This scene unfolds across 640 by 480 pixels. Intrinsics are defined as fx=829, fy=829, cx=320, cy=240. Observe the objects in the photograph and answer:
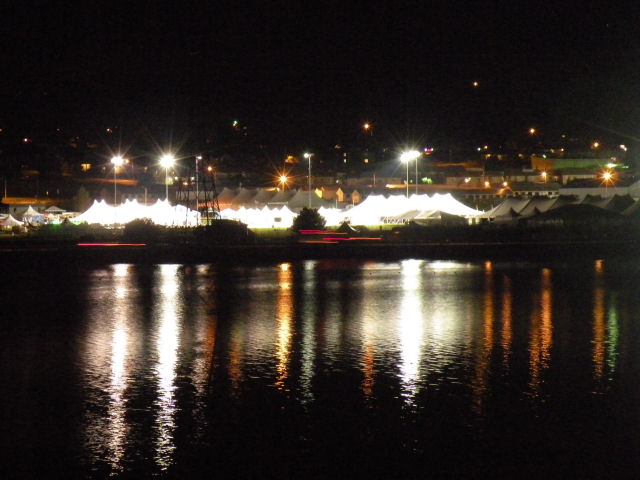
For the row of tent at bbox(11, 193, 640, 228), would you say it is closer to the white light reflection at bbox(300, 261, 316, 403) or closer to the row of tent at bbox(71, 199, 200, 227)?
the row of tent at bbox(71, 199, 200, 227)

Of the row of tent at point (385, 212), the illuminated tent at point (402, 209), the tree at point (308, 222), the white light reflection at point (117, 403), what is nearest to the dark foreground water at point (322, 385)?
the white light reflection at point (117, 403)

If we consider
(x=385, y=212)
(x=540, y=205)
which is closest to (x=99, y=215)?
(x=385, y=212)

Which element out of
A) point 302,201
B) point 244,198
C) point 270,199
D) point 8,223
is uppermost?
point 244,198

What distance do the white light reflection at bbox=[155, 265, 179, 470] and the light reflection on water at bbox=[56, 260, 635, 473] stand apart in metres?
0.02

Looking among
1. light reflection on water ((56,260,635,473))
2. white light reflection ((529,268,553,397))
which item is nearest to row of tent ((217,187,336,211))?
light reflection on water ((56,260,635,473))

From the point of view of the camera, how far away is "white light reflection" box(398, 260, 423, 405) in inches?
335

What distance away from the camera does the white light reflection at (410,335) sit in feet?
27.9

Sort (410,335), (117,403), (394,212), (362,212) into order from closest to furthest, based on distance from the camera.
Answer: (117,403)
(410,335)
(394,212)
(362,212)

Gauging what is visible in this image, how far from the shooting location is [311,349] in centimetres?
1064

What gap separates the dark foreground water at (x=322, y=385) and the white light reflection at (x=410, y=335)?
0.12 ft

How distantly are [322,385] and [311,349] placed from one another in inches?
84.5

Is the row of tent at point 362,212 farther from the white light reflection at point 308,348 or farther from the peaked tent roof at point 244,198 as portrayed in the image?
the white light reflection at point 308,348

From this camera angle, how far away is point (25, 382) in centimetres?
876

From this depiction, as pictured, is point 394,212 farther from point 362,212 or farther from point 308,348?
point 308,348
